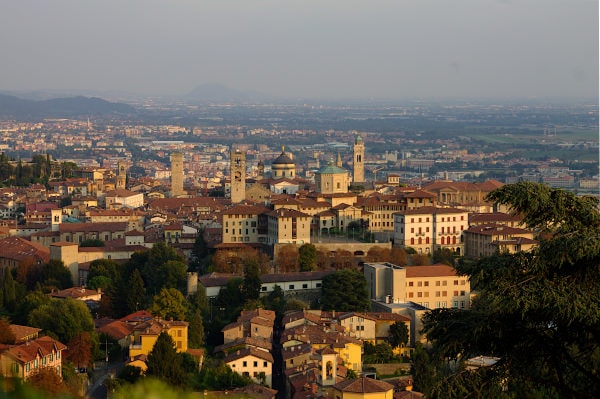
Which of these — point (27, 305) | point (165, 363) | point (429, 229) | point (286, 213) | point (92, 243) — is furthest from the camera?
point (92, 243)

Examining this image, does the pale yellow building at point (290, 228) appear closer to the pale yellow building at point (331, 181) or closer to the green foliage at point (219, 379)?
the pale yellow building at point (331, 181)

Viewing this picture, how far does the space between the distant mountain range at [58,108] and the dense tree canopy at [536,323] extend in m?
155

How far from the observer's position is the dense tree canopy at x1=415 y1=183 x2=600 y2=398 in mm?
6867

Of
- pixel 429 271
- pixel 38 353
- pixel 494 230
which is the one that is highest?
pixel 494 230

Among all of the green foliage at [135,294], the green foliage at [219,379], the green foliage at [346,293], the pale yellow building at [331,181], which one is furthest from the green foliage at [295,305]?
the pale yellow building at [331,181]

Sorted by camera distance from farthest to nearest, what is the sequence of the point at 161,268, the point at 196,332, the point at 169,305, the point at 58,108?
the point at 58,108 < the point at 161,268 < the point at 169,305 < the point at 196,332

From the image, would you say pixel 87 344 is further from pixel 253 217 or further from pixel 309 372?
pixel 253 217

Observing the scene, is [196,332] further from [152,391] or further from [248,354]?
[152,391]

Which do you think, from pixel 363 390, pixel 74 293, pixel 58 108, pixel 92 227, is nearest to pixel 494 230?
pixel 74 293

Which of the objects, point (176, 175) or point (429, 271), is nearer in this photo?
point (429, 271)

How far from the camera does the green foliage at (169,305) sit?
21.2 meters

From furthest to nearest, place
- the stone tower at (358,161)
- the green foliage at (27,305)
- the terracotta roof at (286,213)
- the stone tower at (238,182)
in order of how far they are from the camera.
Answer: the stone tower at (358,161)
the stone tower at (238,182)
the terracotta roof at (286,213)
the green foliage at (27,305)

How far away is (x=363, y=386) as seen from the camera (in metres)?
15.9

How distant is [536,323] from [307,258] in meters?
18.3
